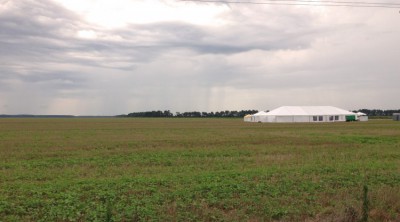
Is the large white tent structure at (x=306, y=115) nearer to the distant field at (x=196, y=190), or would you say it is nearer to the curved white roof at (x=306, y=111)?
the curved white roof at (x=306, y=111)

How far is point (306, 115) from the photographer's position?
338 ft

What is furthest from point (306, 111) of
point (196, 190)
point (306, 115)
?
point (196, 190)

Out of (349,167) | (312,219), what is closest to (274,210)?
(312,219)

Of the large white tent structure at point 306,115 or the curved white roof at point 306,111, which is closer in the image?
the large white tent structure at point 306,115

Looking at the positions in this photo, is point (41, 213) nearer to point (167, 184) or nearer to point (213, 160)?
point (167, 184)

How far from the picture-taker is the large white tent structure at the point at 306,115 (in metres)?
103

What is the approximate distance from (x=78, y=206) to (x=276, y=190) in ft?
19.3

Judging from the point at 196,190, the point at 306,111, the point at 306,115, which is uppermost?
the point at 306,111

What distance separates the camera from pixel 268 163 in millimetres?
20438

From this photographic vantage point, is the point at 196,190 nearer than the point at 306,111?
Yes

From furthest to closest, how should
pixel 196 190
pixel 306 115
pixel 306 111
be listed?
pixel 306 111 < pixel 306 115 < pixel 196 190

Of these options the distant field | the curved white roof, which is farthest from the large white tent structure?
the distant field

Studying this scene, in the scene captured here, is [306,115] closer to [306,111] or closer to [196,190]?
[306,111]

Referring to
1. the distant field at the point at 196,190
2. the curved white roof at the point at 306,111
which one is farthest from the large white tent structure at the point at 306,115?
the distant field at the point at 196,190
